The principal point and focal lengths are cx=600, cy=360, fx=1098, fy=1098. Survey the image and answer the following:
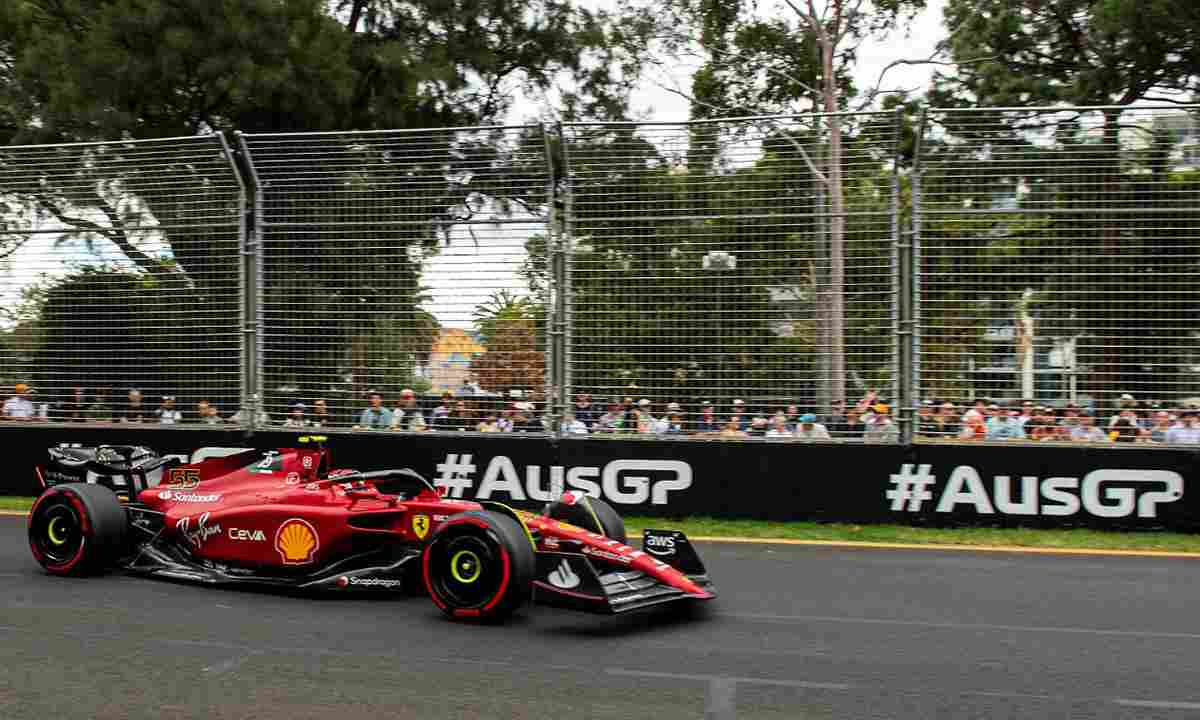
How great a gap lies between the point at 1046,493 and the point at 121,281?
948cm

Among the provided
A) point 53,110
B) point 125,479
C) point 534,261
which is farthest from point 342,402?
point 53,110

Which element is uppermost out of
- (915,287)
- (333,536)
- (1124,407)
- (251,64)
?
(251,64)

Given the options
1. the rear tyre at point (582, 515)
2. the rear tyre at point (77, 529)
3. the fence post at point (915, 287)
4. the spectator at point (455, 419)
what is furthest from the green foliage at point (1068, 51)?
the rear tyre at point (77, 529)

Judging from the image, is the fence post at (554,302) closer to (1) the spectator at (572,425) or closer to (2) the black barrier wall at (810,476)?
(1) the spectator at (572,425)

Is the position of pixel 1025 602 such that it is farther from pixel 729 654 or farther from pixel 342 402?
pixel 342 402

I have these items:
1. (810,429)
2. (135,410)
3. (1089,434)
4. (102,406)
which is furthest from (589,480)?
(102,406)

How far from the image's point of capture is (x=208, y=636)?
19.8 feet

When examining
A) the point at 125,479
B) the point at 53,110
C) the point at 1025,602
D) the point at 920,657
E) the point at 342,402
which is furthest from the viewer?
the point at 53,110

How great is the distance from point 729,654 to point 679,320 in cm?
501

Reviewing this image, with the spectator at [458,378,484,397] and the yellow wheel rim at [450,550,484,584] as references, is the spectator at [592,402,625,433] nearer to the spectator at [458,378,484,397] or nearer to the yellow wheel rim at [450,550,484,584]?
the spectator at [458,378,484,397]

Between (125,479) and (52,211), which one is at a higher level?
(52,211)

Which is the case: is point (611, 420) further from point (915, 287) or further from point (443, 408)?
point (915, 287)

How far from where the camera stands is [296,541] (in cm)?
694

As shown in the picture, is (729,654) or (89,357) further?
(89,357)
